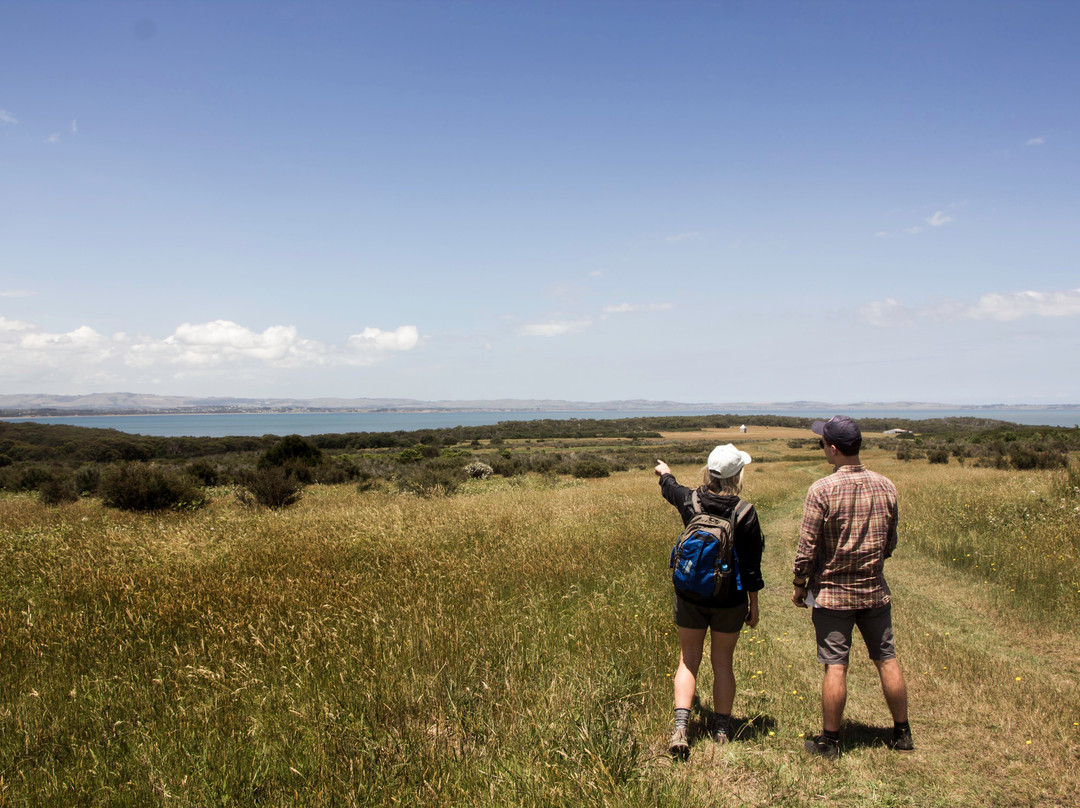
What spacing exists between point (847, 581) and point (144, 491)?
56.2 ft

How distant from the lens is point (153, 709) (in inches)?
143

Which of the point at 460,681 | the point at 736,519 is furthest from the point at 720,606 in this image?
the point at 460,681

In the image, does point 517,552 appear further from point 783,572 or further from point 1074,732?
point 1074,732

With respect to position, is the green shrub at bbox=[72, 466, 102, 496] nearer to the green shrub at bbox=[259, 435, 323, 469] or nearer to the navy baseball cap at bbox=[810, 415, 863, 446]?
the green shrub at bbox=[259, 435, 323, 469]

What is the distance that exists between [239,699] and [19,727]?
3.96ft

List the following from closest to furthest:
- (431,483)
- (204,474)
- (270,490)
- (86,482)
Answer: (270,490), (86,482), (431,483), (204,474)

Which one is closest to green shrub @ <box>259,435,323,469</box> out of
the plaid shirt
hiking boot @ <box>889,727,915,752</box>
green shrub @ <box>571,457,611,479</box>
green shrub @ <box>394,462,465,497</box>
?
green shrub @ <box>394,462,465,497</box>

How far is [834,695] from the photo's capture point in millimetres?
3512

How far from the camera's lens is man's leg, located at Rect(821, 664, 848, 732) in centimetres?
351

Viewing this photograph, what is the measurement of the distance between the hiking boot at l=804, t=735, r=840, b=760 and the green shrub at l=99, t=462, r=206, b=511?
53.4 feet

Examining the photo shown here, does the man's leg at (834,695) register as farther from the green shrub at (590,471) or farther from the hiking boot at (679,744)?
the green shrub at (590,471)

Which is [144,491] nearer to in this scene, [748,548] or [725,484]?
[725,484]

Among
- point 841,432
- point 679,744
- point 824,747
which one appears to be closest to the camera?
point 679,744

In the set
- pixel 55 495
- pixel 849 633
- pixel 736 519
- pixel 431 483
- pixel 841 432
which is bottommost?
pixel 431 483
